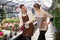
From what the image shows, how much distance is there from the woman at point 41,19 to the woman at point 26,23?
7 centimetres

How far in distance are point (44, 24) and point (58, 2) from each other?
0.85 ft

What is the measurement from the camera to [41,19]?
4.93 ft

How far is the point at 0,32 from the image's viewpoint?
1490mm

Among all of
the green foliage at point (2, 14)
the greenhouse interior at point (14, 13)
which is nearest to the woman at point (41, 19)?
the greenhouse interior at point (14, 13)

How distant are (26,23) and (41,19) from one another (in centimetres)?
16

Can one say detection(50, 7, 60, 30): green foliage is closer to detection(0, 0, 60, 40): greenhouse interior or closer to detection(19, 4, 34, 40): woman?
detection(0, 0, 60, 40): greenhouse interior

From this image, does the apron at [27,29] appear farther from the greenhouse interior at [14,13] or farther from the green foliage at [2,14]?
the green foliage at [2,14]

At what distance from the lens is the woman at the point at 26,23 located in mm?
1501

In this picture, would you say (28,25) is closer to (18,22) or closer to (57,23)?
(18,22)

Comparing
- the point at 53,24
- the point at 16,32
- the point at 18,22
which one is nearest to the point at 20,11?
the point at 18,22

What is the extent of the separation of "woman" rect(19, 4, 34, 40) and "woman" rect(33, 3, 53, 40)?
0.23ft

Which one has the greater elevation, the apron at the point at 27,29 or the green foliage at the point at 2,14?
the green foliage at the point at 2,14

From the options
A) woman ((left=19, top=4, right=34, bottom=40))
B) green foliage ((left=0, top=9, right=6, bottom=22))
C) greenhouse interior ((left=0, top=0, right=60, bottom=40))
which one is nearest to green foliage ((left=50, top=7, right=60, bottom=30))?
greenhouse interior ((left=0, top=0, right=60, bottom=40))

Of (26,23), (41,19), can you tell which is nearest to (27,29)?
(26,23)
